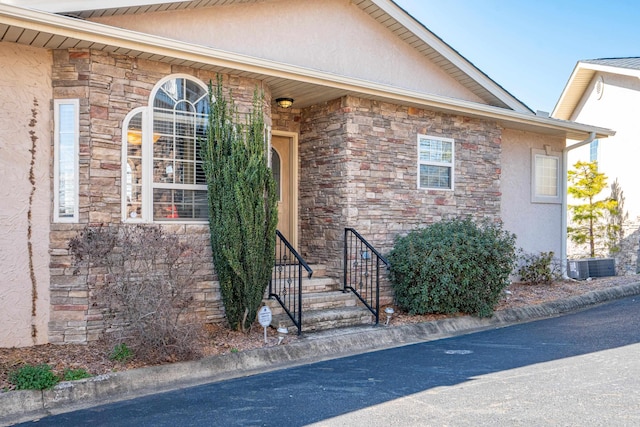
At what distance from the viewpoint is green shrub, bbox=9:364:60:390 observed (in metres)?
4.79

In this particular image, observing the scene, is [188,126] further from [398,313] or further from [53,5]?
[398,313]

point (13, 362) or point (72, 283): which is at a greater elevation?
point (72, 283)

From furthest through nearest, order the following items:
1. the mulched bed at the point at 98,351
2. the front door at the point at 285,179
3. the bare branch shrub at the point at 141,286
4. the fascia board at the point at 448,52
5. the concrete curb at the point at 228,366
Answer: the front door at the point at 285,179, the fascia board at the point at 448,52, the bare branch shrub at the point at 141,286, the mulched bed at the point at 98,351, the concrete curb at the point at 228,366

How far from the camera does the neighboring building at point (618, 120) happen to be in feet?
50.5

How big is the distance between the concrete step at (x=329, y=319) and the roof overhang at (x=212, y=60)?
128 inches

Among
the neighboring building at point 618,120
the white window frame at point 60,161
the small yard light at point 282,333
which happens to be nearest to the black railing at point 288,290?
the small yard light at point 282,333

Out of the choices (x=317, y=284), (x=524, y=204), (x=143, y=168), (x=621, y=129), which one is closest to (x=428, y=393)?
(x=317, y=284)

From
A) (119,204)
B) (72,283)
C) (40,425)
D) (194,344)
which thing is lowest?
(40,425)

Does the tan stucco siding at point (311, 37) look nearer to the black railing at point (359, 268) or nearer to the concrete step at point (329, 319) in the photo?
the black railing at point (359, 268)

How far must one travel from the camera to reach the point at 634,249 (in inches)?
606

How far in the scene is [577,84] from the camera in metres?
17.4

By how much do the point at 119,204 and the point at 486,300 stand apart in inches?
218

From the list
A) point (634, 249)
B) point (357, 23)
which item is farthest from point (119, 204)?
point (634, 249)

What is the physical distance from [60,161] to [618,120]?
50.8ft
